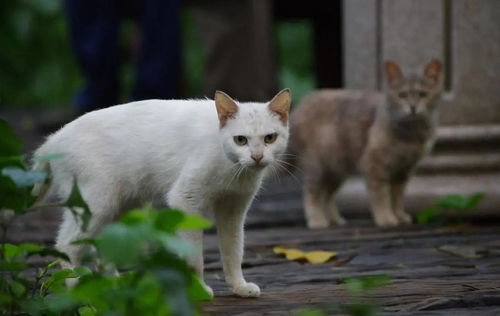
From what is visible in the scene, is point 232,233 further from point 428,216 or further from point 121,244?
point 428,216

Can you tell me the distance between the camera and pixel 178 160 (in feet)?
11.9

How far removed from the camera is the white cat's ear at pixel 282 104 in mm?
3521

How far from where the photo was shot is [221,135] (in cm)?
350

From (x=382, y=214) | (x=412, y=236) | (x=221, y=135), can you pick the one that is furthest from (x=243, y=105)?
(x=382, y=214)

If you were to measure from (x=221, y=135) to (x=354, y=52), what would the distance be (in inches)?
100

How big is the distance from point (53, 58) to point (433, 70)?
7106 mm

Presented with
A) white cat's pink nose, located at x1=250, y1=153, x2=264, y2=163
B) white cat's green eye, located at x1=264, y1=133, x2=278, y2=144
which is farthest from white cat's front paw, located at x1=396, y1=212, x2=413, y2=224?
white cat's pink nose, located at x1=250, y1=153, x2=264, y2=163

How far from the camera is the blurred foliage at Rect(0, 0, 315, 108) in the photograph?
10766 mm

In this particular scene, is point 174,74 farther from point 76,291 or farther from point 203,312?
point 76,291

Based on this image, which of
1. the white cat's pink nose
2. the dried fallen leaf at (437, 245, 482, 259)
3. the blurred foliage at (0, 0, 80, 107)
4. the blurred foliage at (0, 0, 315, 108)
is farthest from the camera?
the blurred foliage at (0, 0, 315, 108)

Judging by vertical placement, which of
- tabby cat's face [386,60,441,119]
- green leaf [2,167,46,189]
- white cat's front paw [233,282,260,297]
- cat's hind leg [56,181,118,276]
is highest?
green leaf [2,167,46,189]

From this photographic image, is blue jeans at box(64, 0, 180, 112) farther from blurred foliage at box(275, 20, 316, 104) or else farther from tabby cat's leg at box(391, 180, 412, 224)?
blurred foliage at box(275, 20, 316, 104)

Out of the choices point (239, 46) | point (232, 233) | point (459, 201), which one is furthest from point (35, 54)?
point (232, 233)

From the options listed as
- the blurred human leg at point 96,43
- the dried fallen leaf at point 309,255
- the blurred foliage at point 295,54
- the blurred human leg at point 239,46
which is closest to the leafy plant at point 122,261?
the dried fallen leaf at point 309,255
